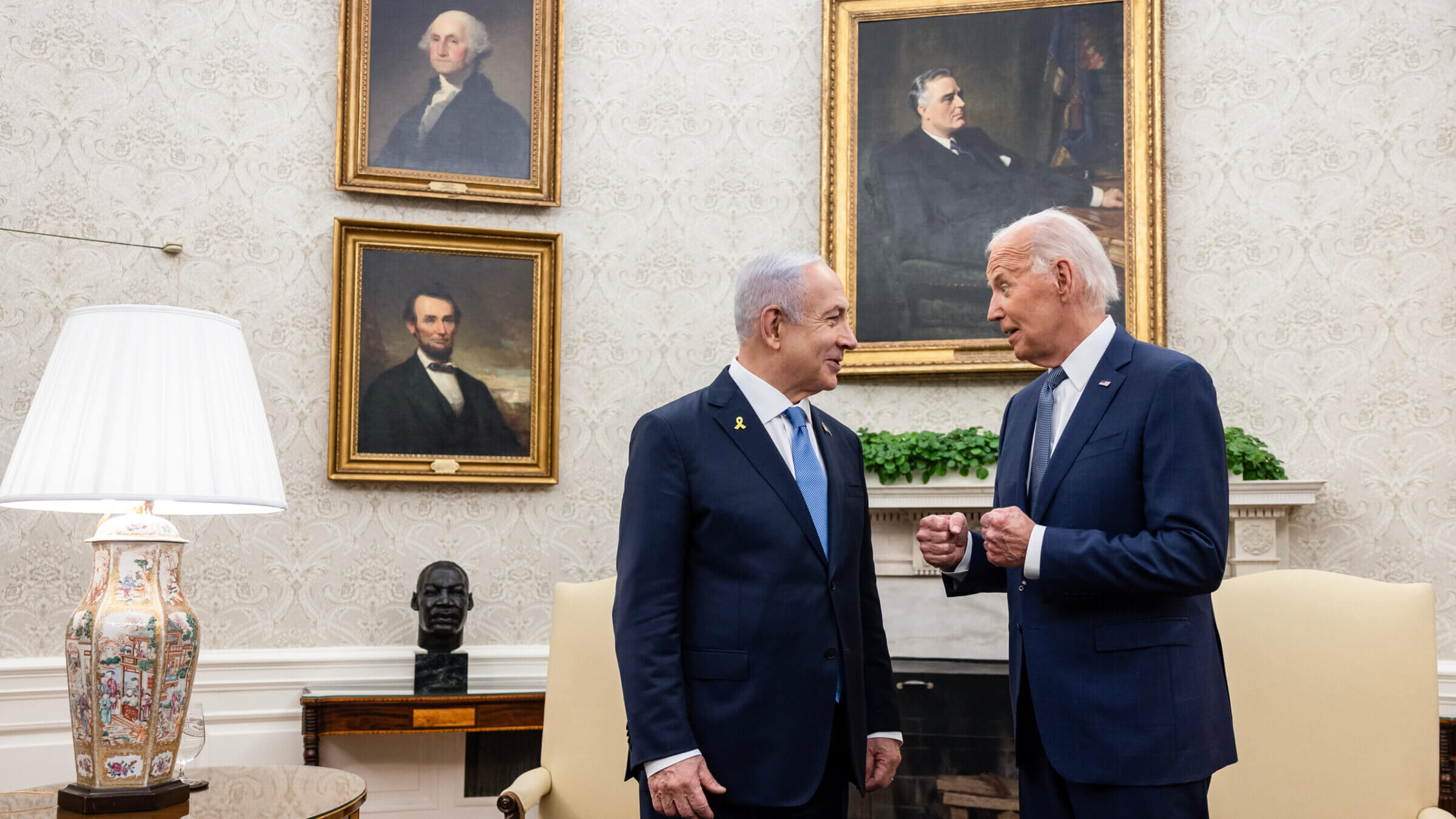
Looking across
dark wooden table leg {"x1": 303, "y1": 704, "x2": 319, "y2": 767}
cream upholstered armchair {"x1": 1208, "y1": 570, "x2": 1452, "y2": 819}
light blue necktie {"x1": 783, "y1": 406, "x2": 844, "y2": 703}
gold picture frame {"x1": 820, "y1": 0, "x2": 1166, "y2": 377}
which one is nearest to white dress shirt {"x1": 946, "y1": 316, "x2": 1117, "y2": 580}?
light blue necktie {"x1": 783, "y1": 406, "x2": 844, "y2": 703}

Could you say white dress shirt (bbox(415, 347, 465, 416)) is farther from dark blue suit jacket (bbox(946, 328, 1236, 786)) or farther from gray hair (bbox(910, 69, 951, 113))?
dark blue suit jacket (bbox(946, 328, 1236, 786))

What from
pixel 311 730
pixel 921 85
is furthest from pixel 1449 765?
pixel 311 730

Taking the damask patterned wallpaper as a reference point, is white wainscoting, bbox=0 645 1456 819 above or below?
below

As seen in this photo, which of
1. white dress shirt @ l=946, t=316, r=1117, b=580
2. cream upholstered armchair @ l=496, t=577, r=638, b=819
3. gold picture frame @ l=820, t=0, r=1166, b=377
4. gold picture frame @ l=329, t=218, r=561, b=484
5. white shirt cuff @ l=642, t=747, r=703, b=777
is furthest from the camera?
gold picture frame @ l=820, t=0, r=1166, b=377

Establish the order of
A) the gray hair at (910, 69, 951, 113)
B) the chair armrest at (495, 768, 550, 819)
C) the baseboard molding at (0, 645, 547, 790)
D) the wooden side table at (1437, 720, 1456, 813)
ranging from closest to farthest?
the chair armrest at (495, 768, 550, 819) < the wooden side table at (1437, 720, 1456, 813) < the baseboard molding at (0, 645, 547, 790) < the gray hair at (910, 69, 951, 113)

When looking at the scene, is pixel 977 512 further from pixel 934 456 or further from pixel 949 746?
pixel 949 746

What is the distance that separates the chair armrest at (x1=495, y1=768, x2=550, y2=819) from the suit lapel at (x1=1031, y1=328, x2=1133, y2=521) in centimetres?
172

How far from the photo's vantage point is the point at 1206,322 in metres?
4.45

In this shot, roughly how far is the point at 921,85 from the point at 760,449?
9.85 feet

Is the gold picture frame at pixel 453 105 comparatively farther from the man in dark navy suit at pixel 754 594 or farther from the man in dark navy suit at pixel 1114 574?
the man in dark navy suit at pixel 1114 574

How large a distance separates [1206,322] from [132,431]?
394 cm

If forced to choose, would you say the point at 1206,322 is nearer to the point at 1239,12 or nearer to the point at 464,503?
the point at 1239,12

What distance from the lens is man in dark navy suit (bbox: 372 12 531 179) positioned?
14.8 ft

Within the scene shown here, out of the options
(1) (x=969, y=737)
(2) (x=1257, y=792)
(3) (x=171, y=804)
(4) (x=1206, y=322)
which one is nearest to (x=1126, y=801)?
(2) (x=1257, y=792)
